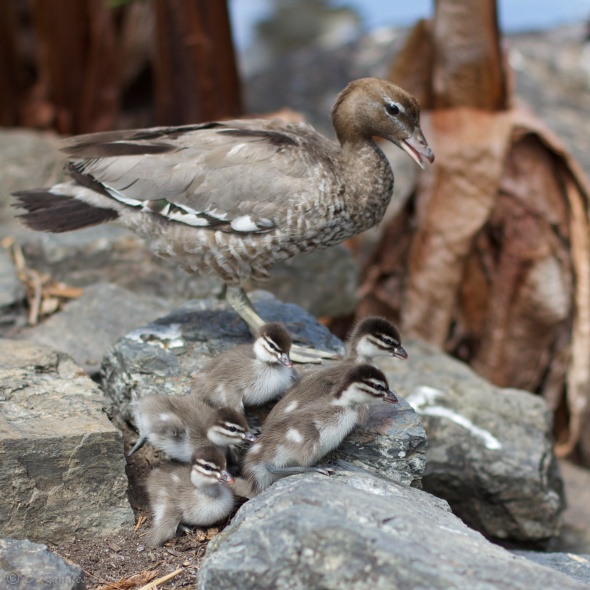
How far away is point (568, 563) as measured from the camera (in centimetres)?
416

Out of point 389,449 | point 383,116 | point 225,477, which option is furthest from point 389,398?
point 383,116

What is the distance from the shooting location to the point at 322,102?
35.5ft

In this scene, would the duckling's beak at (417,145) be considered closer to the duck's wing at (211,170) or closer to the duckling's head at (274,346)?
the duck's wing at (211,170)

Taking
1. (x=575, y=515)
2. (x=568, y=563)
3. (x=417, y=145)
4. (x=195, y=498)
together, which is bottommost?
(x=575, y=515)

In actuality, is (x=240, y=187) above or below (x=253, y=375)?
above

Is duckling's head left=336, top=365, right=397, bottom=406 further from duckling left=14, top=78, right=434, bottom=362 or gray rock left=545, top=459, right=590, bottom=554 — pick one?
gray rock left=545, top=459, right=590, bottom=554

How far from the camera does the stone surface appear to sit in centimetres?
401

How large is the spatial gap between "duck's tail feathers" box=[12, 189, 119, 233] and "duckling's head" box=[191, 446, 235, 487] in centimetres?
168

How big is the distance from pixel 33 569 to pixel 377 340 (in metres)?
1.87

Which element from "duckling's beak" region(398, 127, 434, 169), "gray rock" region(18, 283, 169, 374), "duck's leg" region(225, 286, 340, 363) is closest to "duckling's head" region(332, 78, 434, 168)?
"duckling's beak" region(398, 127, 434, 169)

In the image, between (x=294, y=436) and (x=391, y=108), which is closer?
(x=294, y=436)

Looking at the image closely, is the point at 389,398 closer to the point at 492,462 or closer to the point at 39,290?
the point at 492,462

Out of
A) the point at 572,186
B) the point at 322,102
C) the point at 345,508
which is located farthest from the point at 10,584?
the point at 322,102

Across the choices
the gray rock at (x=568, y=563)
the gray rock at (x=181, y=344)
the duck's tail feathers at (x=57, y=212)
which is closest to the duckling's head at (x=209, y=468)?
the gray rock at (x=181, y=344)
